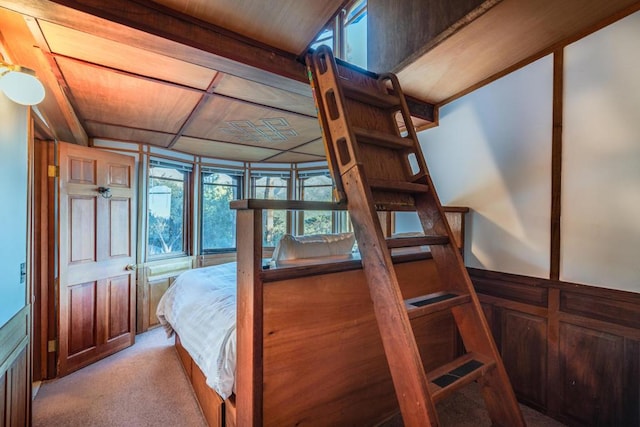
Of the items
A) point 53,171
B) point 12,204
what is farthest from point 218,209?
point 12,204

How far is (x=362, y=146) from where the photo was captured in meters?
1.38

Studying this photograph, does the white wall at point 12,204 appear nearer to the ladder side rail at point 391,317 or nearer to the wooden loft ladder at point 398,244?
the wooden loft ladder at point 398,244

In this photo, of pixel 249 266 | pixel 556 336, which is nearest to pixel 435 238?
pixel 249 266

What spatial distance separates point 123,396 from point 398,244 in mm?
2503

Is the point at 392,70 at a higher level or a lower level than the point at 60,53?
higher

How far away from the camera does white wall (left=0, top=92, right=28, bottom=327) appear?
1.40m

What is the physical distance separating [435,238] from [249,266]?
857mm

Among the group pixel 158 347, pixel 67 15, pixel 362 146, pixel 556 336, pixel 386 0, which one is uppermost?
pixel 386 0

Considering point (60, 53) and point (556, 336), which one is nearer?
point (60, 53)

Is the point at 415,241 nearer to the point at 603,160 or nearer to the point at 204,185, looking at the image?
Result: the point at 603,160

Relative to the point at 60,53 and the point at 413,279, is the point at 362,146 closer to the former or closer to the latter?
the point at 413,279

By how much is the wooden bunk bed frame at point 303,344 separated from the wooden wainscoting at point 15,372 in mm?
977

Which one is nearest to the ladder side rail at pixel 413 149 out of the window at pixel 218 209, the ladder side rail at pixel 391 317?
the ladder side rail at pixel 391 317

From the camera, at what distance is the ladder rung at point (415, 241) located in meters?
1.21
